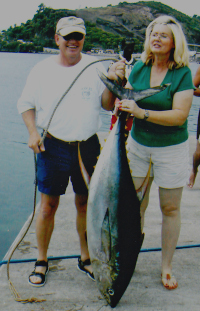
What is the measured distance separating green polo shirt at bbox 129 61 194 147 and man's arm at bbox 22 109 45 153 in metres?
0.67

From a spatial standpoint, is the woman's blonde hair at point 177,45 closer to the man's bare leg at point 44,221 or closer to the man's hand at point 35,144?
the man's hand at point 35,144

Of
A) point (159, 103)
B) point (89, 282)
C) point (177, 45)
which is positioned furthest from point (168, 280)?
point (177, 45)

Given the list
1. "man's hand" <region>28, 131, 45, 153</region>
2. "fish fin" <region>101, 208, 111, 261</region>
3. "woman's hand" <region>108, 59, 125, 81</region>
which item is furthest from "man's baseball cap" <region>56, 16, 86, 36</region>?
"fish fin" <region>101, 208, 111, 261</region>

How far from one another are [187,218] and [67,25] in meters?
2.35

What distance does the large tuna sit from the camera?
1.83 meters

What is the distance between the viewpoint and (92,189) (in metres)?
1.86

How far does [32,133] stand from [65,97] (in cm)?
32

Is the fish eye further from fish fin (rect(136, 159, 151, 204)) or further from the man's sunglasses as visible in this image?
the man's sunglasses

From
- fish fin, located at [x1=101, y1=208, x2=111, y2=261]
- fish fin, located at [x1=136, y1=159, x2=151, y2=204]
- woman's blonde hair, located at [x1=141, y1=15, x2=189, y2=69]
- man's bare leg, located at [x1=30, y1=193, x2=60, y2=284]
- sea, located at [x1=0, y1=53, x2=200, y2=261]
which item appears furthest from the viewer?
sea, located at [x1=0, y1=53, x2=200, y2=261]

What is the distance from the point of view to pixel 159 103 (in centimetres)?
197

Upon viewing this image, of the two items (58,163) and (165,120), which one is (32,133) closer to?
(58,163)

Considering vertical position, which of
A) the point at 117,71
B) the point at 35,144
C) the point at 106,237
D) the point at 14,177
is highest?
the point at 117,71

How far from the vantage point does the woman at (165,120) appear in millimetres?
1907

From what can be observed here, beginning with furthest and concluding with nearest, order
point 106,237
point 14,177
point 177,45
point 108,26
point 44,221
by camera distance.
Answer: point 108,26 < point 14,177 < point 44,221 < point 177,45 < point 106,237
